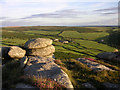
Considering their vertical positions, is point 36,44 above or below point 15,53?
above

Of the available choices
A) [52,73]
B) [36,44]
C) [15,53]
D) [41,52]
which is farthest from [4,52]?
[52,73]

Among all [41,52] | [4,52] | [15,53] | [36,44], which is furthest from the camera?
[41,52]

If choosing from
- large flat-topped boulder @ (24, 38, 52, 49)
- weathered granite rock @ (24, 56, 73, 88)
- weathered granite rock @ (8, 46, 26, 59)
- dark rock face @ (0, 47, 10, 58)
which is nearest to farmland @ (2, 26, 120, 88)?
weathered granite rock @ (24, 56, 73, 88)

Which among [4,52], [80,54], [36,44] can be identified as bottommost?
[80,54]

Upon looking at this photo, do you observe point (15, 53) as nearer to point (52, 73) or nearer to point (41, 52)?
point (41, 52)

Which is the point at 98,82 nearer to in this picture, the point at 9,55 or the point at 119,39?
the point at 9,55

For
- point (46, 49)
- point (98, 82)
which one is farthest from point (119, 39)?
point (98, 82)

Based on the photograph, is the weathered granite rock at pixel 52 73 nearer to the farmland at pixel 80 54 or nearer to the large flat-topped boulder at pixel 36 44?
the farmland at pixel 80 54

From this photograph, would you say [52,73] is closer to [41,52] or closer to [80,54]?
[41,52]

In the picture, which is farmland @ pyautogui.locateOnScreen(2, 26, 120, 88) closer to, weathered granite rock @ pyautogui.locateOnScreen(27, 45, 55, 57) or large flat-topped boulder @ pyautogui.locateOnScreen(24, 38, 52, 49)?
weathered granite rock @ pyautogui.locateOnScreen(27, 45, 55, 57)

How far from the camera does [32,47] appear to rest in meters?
27.1

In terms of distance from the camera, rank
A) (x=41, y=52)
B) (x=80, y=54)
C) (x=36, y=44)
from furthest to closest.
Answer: (x=80, y=54), (x=41, y=52), (x=36, y=44)

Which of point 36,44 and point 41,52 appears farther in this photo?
point 41,52

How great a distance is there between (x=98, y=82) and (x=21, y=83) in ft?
20.0
